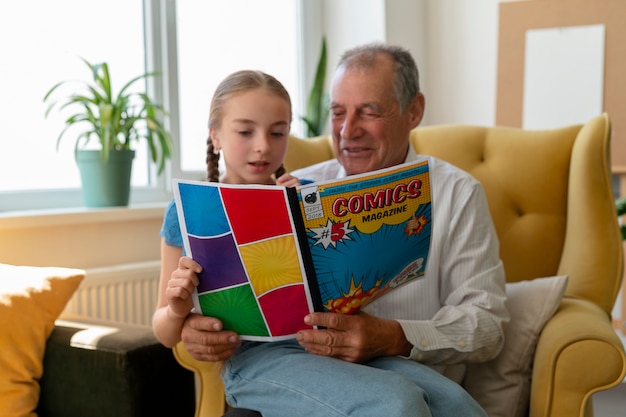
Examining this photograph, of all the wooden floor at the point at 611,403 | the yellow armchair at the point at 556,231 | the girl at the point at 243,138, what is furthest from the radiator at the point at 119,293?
the wooden floor at the point at 611,403

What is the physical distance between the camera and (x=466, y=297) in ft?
5.29

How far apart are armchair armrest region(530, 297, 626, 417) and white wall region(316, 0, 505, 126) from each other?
8.16 ft

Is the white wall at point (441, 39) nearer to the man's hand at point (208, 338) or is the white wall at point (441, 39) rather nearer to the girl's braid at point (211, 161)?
the girl's braid at point (211, 161)

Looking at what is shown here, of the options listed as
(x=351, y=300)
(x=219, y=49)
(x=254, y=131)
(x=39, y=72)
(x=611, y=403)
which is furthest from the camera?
(x=219, y=49)

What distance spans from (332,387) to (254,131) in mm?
503

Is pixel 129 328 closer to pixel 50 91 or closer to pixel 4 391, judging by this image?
pixel 4 391

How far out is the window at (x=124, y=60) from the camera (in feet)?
8.28

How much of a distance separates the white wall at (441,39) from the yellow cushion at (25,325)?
236 centimetres

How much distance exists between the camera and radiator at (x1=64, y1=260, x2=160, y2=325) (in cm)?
233

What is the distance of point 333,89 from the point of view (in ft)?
5.84

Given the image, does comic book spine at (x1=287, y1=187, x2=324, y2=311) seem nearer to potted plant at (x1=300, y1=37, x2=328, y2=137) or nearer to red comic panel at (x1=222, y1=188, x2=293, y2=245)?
red comic panel at (x1=222, y1=188, x2=293, y2=245)

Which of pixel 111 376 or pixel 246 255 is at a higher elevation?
pixel 246 255

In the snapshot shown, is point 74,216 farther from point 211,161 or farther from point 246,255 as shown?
point 246,255

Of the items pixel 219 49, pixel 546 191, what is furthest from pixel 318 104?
pixel 546 191
